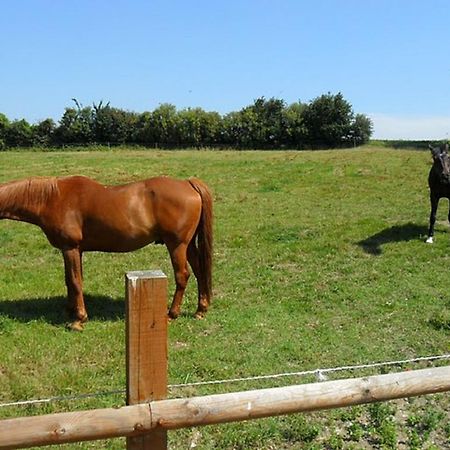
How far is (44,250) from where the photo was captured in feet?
38.3

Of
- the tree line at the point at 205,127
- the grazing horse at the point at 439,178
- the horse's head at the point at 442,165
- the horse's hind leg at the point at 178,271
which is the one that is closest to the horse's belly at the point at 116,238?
the horse's hind leg at the point at 178,271

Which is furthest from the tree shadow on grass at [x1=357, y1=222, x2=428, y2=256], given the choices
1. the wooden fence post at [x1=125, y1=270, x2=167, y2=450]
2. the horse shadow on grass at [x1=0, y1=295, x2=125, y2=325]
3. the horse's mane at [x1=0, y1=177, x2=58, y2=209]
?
the wooden fence post at [x1=125, y1=270, x2=167, y2=450]

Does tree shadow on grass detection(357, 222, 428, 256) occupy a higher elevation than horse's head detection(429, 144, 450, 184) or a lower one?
lower

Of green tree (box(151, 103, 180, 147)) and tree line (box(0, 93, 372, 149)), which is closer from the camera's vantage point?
tree line (box(0, 93, 372, 149))

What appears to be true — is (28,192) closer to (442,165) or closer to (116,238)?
(116,238)

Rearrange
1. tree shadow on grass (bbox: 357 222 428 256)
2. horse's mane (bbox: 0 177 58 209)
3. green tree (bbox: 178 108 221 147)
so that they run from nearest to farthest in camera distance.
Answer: horse's mane (bbox: 0 177 58 209) < tree shadow on grass (bbox: 357 222 428 256) < green tree (bbox: 178 108 221 147)

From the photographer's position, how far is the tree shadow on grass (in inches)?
430

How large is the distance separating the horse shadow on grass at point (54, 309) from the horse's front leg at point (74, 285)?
238 mm

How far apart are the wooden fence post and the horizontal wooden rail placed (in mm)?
83

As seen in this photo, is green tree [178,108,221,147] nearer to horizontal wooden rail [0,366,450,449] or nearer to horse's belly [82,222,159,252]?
horse's belly [82,222,159,252]

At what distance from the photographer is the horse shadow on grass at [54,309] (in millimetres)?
Answer: 7484

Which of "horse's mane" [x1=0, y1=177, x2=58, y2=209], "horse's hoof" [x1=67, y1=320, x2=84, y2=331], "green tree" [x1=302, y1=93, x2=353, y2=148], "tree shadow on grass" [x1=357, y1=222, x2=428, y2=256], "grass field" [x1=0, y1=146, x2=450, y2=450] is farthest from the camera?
"green tree" [x1=302, y1=93, x2=353, y2=148]

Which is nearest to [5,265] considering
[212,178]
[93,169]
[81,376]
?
[81,376]

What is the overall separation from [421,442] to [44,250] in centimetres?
908
